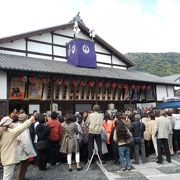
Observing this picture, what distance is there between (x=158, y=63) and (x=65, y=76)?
6687 cm

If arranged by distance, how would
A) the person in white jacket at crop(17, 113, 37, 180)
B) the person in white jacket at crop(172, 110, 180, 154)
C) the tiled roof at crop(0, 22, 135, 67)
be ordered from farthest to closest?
the tiled roof at crop(0, 22, 135, 67) < the person in white jacket at crop(172, 110, 180, 154) < the person in white jacket at crop(17, 113, 37, 180)

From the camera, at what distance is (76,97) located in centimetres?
1511

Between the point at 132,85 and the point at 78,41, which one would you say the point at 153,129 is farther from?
the point at 78,41

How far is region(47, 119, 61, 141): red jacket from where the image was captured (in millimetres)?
8289

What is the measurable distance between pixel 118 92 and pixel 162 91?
13.3 feet

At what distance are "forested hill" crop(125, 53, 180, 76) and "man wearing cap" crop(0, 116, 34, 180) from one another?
5818cm

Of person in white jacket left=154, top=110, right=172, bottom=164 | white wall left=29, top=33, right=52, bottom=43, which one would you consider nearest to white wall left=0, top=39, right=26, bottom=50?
white wall left=29, top=33, right=52, bottom=43

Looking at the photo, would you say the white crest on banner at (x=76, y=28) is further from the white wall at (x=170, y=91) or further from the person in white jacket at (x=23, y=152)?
the person in white jacket at (x=23, y=152)

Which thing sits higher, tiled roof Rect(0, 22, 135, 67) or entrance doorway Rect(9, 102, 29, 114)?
tiled roof Rect(0, 22, 135, 67)

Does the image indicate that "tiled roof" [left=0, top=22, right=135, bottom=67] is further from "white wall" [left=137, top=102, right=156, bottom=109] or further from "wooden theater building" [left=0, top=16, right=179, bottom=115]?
"white wall" [left=137, top=102, right=156, bottom=109]

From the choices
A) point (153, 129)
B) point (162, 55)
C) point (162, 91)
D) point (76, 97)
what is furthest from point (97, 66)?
point (162, 55)

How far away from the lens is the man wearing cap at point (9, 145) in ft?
17.5

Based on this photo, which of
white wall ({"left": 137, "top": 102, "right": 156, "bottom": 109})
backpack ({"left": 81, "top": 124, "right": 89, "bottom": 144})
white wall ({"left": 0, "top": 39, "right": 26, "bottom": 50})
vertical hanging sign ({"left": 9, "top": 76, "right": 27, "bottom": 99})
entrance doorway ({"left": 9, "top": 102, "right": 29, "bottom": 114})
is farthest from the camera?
white wall ({"left": 137, "top": 102, "right": 156, "bottom": 109})

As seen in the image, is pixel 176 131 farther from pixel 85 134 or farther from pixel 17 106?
pixel 17 106
